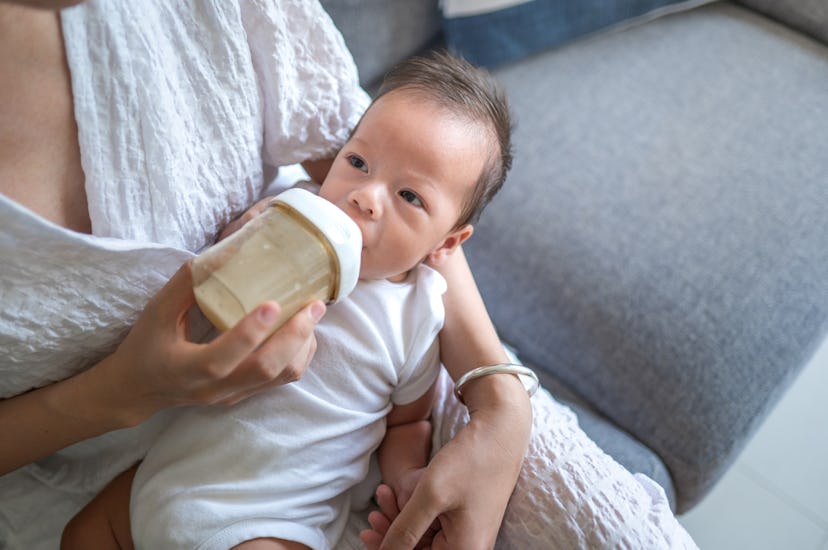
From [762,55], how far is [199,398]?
147cm

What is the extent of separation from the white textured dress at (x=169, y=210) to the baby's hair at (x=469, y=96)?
98 mm

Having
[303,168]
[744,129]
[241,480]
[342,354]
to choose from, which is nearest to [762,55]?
[744,129]

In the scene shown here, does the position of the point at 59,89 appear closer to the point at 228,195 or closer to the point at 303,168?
the point at 228,195

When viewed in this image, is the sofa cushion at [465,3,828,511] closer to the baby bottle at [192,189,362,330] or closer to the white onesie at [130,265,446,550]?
the white onesie at [130,265,446,550]

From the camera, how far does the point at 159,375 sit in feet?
2.10

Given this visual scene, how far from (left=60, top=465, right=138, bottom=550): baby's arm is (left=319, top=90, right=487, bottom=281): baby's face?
0.40 metres

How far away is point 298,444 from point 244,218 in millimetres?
274

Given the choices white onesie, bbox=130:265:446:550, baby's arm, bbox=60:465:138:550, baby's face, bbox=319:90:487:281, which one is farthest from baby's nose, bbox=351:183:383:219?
baby's arm, bbox=60:465:138:550

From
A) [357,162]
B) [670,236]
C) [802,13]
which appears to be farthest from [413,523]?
[802,13]

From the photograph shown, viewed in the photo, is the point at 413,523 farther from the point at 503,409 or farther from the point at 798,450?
the point at 798,450

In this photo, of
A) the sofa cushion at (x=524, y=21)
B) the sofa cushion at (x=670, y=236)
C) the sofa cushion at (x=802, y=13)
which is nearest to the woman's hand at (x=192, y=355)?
the sofa cushion at (x=670, y=236)

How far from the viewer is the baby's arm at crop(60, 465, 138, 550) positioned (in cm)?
80

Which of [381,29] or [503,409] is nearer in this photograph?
[503,409]

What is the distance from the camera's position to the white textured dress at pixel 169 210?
0.67 metres
